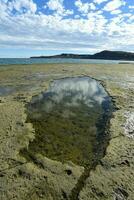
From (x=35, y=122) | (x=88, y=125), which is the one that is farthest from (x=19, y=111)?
(x=88, y=125)

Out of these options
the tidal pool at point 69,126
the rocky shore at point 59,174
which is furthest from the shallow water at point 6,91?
the rocky shore at point 59,174

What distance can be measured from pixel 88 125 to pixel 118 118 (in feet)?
9.57

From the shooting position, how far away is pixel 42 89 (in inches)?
1246

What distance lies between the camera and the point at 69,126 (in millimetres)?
17469

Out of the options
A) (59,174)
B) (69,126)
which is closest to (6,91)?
(69,126)

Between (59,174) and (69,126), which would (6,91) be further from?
(59,174)

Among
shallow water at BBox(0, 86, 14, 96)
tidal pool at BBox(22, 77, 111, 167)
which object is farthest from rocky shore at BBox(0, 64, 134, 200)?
shallow water at BBox(0, 86, 14, 96)

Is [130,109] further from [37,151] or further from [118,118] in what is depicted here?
[37,151]

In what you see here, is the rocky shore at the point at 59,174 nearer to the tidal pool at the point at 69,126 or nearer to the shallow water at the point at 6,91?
the tidal pool at the point at 69,126

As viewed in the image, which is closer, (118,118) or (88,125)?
(88,125)

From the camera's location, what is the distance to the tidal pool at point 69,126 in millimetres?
13359

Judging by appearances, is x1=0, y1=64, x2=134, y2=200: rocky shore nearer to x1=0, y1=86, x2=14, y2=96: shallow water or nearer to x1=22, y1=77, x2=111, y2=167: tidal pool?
x1=22, y1=77, x2=111, y2=167: tidal pool

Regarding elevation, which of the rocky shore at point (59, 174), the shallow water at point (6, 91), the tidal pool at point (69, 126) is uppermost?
the shallow water at point (6, 91)

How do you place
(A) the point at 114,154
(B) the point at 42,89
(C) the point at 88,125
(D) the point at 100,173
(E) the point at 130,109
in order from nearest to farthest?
(D) the point at 100,173
(A) the point at 114,154
(C) the point at 88,125
(E) the point at 130,109
(B) the point at 42,89
